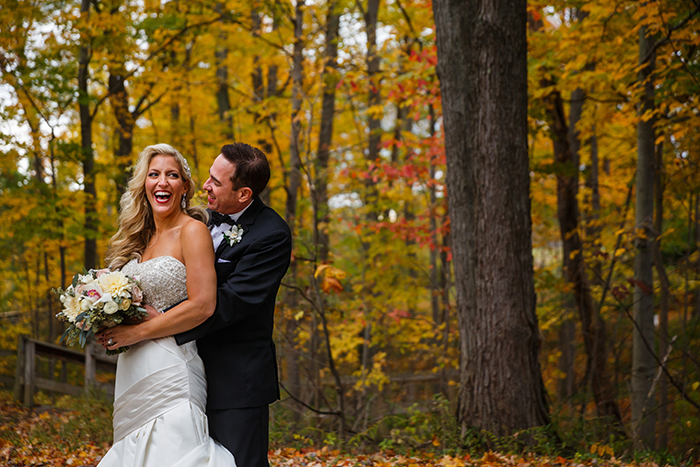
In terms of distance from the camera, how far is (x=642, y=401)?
23.1 ft

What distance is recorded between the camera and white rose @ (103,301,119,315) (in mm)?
2502

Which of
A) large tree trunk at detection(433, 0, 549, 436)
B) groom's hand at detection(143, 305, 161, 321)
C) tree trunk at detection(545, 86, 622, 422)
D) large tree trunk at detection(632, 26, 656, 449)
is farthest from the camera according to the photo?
tree trunk at detection(545, 86, 622, 422)

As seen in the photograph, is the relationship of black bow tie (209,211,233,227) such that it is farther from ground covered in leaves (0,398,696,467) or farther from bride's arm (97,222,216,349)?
→ ground covered in leaves (0,398,696,467)

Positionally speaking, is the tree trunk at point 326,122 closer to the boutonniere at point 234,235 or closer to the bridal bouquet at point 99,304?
the boutonniere at point 234,235

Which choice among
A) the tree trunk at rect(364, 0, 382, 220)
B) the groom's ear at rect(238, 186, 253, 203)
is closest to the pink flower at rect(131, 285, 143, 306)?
the groom's ear at rect(238, 186, 253, 203)

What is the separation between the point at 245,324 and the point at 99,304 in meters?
0.66

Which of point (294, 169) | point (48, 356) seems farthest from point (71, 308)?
point (48, 356)

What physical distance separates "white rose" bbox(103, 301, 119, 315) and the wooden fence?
269 inches

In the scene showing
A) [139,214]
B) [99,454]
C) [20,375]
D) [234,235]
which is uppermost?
[139,214]

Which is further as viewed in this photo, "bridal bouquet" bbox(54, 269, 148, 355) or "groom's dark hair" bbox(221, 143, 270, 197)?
"groom's dark hair" bbox(221, 143, 270, 197)

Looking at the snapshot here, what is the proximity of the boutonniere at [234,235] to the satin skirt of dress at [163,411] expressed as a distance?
0.53 metres

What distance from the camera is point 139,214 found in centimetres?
306

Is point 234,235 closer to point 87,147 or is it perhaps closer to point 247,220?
point 247,220

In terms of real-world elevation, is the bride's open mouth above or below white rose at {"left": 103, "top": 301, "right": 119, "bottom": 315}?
above
